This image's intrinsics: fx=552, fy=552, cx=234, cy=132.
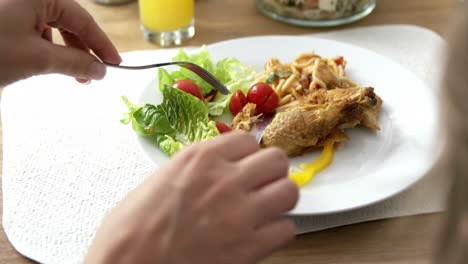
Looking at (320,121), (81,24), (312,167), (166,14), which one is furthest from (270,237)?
(166,14)

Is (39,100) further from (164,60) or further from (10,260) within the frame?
(10,260)

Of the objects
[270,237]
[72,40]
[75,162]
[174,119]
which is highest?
[270,237]

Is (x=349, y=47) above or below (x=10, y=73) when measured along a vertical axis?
below

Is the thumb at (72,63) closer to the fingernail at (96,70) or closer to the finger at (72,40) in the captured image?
the fingernail at (96,70)

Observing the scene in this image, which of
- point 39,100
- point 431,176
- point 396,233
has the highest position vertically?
point 431,176

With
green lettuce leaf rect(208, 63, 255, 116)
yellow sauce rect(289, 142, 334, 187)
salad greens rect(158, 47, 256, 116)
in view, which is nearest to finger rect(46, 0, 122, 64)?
salad greens rect(158, 47, 256, 116)

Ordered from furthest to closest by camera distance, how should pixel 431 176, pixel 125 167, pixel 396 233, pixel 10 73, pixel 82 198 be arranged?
pixel 125 167
pixel 82 198
pixel 396 233
pixel 10 73
pixel 431 176

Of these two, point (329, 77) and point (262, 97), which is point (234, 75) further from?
point (329, 77)

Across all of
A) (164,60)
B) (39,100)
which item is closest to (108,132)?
(39,100)
